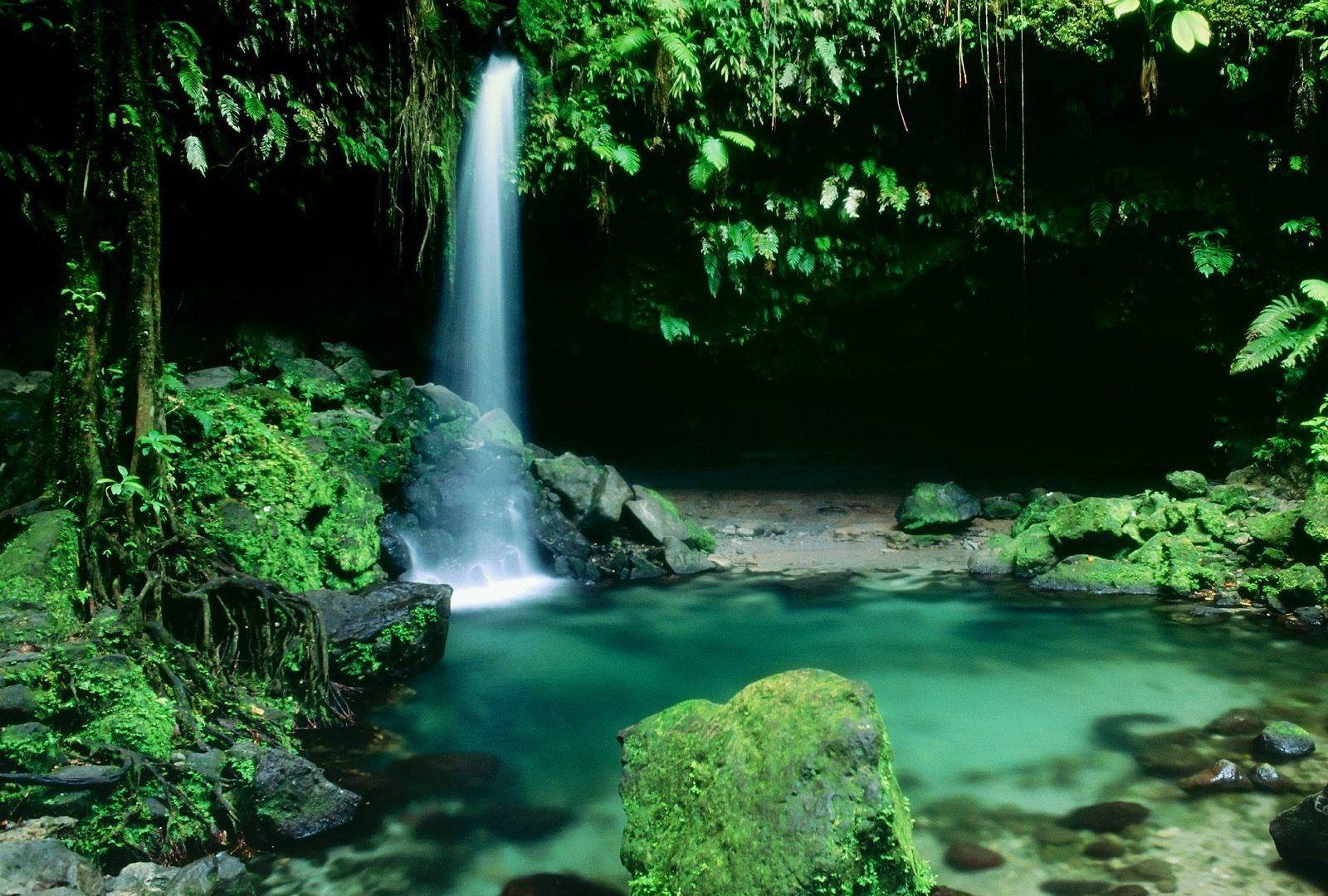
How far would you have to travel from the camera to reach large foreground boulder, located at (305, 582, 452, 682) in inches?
228

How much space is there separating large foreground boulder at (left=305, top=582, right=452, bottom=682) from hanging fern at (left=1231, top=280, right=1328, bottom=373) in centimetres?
897

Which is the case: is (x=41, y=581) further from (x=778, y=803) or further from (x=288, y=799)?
(x=778, y=803)

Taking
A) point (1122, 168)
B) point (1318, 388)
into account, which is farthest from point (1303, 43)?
point (1318, 388)

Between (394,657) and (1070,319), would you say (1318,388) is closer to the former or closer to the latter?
(1070,319)

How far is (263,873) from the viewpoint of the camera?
379 centimetres

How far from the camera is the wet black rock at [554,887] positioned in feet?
12.4

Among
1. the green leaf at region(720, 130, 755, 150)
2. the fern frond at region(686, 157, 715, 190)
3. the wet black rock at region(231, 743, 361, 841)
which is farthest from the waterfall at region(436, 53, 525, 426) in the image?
the wet black rock at region(231, 743, 361, 841)

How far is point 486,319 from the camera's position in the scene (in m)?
12.3

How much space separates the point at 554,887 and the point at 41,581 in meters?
3.35

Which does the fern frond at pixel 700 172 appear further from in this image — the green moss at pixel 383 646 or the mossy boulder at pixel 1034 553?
the green moss at pixel 383 646

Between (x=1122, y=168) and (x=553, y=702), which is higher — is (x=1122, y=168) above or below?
above

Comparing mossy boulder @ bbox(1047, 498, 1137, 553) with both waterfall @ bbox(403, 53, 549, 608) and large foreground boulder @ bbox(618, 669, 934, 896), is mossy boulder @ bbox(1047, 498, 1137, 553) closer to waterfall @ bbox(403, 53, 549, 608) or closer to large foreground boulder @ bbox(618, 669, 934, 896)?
waterfall @ bbox(403, 53, 549, 608)

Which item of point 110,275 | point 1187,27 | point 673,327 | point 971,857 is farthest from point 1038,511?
point 110,275

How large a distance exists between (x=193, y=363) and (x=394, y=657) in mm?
6287
